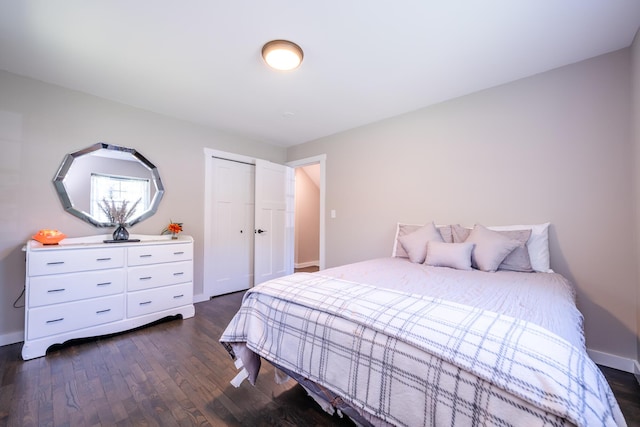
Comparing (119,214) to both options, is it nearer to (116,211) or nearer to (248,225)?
(116,211)

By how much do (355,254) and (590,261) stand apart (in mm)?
2228

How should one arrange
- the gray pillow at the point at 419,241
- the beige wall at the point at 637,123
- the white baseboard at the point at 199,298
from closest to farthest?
the beige wall at the point at 637,123 → the gray pillow at the point at 419,241 → the white baseboard at the point at 199,298

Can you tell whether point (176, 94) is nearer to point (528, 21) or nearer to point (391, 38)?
point (391, 38)

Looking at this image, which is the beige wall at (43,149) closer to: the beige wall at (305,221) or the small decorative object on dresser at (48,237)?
the small decorative object on dresser at (48,237)

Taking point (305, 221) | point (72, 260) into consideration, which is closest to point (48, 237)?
point (72, 260)

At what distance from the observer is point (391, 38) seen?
1837 millimetres

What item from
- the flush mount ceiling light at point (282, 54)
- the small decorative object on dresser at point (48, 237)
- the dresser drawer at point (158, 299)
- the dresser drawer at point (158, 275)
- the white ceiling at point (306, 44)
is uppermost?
the white ceiling at point (306, 44)

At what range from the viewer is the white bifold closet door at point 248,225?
12.0 ft

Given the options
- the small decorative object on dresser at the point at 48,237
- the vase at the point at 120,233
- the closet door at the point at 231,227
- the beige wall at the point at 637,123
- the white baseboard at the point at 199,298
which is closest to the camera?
the beige wall at the point at 637,123

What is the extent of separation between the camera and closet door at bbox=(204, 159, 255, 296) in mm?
3637

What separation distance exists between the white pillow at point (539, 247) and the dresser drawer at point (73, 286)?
3.65 meters

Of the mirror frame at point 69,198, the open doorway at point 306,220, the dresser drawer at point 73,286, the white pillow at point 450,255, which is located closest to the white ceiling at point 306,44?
the mirror frame at point 69,198

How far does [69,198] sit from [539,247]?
4.30 m

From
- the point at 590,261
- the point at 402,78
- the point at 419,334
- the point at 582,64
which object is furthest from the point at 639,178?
the point at 419,334
